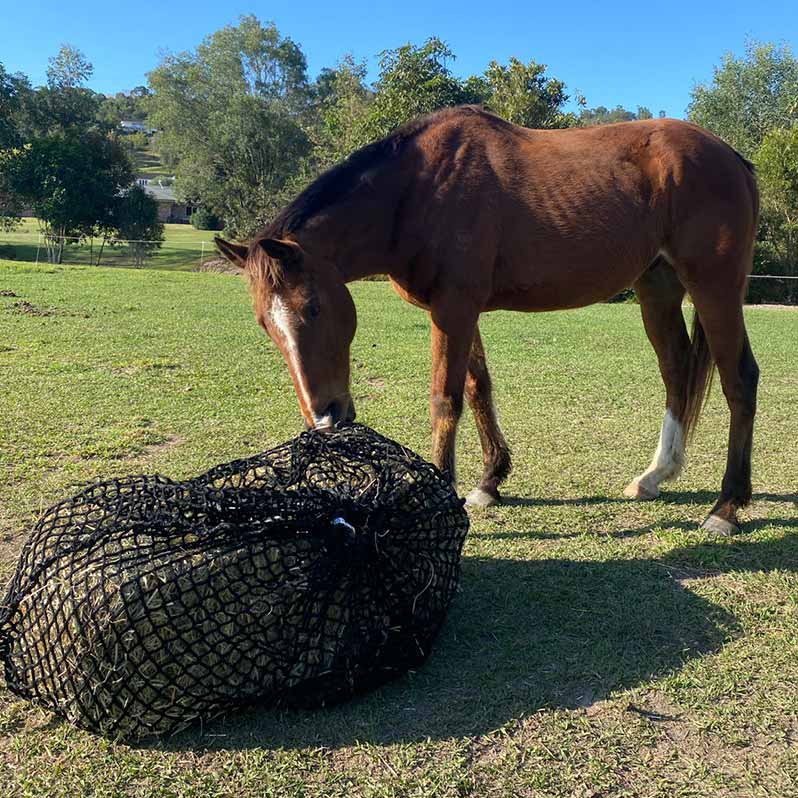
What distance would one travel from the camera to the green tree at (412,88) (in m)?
25.6

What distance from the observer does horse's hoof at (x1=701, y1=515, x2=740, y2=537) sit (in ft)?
12.2

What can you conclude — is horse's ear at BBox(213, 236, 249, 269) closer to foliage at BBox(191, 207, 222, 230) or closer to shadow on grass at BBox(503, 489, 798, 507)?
shadow on grass at BBox(503, 489, 798, 507)

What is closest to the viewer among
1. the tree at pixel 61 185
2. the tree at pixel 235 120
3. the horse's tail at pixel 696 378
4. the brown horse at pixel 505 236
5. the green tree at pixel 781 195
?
the brown horse at pixel 505 236

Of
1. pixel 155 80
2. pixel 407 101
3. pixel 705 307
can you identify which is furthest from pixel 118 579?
pixel 155 80

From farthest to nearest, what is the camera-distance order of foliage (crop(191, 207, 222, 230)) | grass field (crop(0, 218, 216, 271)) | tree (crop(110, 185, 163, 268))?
foliage (crop(191, 207, 222, 230)) → tree (crop(110, 185, 163, 268)) → grass field (crop(0, 218, 216, 271))

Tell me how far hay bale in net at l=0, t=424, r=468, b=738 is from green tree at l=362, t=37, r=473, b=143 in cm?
2533

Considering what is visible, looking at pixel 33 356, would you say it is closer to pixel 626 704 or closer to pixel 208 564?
pixel 208 564

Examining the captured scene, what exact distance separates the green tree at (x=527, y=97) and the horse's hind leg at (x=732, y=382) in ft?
70.1

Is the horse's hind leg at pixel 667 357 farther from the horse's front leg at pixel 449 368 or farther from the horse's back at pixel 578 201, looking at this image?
the horse's front leg at pixel 449 368

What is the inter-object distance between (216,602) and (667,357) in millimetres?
3388

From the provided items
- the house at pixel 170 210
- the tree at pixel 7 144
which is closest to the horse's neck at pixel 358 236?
the tree at pixel 7 144

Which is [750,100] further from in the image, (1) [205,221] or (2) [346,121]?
(1) [205,221]

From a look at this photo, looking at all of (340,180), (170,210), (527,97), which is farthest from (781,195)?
(170,210)

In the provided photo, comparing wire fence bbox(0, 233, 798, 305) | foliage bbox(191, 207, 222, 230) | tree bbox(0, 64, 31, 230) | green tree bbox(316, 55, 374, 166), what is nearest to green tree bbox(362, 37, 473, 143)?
green tree bbox(316, 55, 374, 166)
